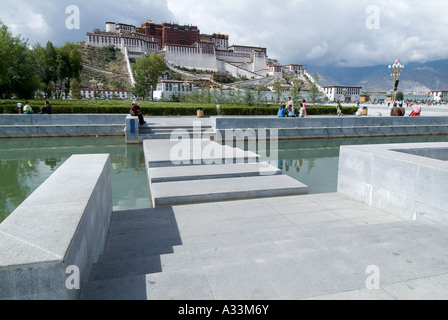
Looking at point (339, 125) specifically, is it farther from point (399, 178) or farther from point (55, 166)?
point (55, 166)

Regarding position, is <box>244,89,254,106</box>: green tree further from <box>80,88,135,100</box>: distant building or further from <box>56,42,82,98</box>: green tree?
<box>80,88,135,100</box>: distant building

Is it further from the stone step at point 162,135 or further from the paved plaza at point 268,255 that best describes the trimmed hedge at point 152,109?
the paved plaza at point 268,255

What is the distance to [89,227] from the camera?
2.76 metres

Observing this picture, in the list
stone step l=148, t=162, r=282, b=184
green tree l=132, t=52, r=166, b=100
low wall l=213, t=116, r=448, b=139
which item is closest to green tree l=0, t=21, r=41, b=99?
green tree l=132, t=52, r=166, b=100

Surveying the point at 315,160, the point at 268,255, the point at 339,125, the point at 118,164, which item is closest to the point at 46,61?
the point at 339,125

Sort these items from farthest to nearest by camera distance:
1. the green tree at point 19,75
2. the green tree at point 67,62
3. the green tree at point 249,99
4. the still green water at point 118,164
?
the green tree at point 67,62 < the green tree at point 19,75 < the green tree at point 249,99 < the still green water at point 118,164

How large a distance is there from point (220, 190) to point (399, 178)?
289 centimetres

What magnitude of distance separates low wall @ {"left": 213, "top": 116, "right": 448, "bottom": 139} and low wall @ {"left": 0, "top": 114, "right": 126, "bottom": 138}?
4945 millimetres

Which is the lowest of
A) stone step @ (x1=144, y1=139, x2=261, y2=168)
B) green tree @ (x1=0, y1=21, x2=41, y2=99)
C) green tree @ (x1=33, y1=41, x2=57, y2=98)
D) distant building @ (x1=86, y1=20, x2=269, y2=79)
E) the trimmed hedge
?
stone step @ (x1=144, y1=139, x2=261, y2=168)

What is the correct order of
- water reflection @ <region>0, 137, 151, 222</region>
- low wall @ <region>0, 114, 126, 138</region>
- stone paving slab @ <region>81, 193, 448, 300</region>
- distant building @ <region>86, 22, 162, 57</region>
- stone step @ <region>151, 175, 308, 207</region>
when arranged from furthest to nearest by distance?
distant building @ <region>86, 22, 162, 57</region> < low wall @ <region>0, 114, 126, 138</region> < water reflection @ <region>0, 137, 151, 222</region> < stone step @ <region>151, 175, 308, 207</region> < stone paving slab @ <region>81, 193, 448, 300</region>

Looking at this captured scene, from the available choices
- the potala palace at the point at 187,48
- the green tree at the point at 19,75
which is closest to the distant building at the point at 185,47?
the potala palace at the point at 187,48

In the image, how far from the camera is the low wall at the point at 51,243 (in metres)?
1.72

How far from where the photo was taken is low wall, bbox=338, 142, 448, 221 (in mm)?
4055

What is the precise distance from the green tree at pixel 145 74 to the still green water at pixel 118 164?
128 ft
